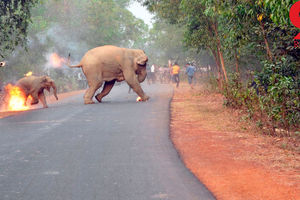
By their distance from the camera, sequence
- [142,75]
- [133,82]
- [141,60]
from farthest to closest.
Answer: [142,75] < [141,60] < [133,82]

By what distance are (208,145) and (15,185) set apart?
392 centimetres

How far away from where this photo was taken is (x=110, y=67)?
18.8 meters

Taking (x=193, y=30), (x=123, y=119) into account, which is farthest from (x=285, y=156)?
(x=193, y=30)

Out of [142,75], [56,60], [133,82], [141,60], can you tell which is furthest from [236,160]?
[56,60]

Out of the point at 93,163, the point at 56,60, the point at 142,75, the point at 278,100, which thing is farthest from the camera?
the point at 56,60

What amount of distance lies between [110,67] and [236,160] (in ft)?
40.0

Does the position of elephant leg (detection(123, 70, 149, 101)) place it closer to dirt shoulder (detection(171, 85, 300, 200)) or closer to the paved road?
the paved road

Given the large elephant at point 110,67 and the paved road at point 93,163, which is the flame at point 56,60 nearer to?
the large elephant at point 110,67

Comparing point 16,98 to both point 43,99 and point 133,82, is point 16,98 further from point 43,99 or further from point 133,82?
point 133,82

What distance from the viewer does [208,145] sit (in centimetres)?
866

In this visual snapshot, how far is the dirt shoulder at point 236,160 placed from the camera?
5.52 m

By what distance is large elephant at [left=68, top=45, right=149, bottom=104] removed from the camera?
18562 mm

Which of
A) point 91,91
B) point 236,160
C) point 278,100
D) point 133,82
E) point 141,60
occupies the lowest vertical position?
point 236,160

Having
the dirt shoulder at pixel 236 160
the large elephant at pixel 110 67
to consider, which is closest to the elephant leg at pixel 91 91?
the large elephant at pixel 110 67
